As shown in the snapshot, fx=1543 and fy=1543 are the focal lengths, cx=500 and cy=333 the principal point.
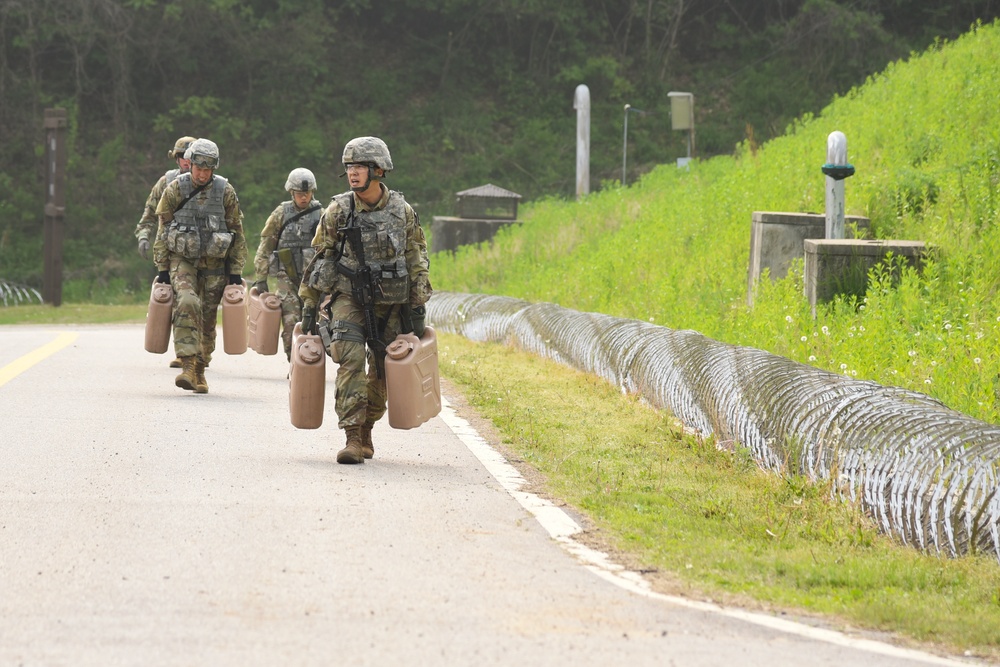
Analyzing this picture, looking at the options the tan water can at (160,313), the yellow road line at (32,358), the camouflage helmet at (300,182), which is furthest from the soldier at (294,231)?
the yellow road line at (32,358)

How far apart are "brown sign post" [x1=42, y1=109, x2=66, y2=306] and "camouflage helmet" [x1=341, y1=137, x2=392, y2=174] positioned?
2309cm

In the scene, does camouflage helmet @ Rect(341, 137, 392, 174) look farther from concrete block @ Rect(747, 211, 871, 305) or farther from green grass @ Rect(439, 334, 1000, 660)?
concrete block @ Rect(747, 211, 871, 305)

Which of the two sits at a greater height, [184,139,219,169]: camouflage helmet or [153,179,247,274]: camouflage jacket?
[184,139,219,169]: camouflage helmet

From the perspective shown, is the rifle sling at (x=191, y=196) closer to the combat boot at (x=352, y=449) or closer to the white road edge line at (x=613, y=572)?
the white road edge line at (x=613, y=572)

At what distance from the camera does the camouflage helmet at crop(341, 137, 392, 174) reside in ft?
29.1

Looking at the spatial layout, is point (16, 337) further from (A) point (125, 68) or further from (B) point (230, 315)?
(A) point (125, 68)

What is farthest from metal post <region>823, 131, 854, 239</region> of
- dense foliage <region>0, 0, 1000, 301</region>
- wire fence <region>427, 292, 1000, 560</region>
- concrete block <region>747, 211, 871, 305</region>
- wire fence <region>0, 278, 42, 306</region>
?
dense foliage <region>0, 0, 1000, 301</region>

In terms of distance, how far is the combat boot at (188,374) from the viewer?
12.7 metres

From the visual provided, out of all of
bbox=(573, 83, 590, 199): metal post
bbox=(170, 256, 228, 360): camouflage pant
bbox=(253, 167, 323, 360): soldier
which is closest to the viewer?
bbox=(170, 256, 228, 360): camouflage pant

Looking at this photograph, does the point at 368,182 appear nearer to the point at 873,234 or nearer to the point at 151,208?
the point at 151,208

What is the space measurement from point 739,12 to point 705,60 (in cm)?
180

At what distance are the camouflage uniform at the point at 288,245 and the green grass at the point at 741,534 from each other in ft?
11.1

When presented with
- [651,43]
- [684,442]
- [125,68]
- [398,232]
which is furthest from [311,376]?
[651,43]

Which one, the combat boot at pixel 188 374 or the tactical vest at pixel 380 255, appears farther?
the combat boot at pixel 188 374
